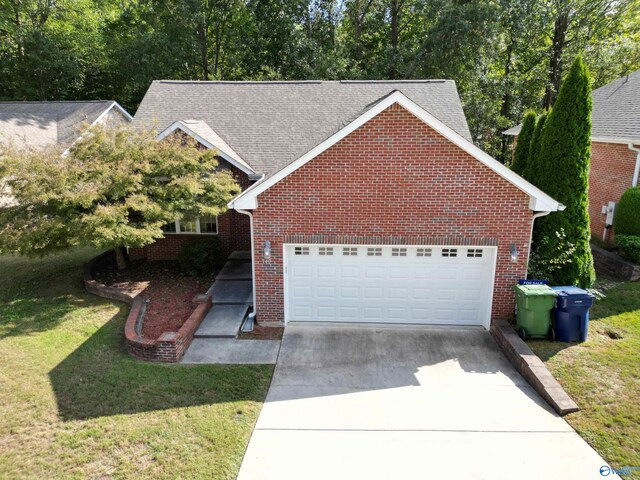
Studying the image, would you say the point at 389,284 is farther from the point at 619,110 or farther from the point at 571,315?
the point at 619,110

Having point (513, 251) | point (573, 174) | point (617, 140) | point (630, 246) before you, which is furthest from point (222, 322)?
point (617, 140)

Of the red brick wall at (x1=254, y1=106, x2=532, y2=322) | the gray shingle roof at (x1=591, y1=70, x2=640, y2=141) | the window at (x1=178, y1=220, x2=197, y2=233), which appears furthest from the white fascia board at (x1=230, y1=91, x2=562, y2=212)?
the gray shingle roof at (x1=591, y1=70, x2=640, y2=141)

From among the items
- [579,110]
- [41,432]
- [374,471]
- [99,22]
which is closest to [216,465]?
[374,471]

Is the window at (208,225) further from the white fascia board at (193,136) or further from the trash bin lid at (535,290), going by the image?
the trash bin lid at (535,290)

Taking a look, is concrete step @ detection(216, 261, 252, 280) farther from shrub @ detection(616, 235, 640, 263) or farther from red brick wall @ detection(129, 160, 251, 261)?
shrub @ detection(616, 235, 640, 263)

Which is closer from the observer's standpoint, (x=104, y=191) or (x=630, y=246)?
(x=104, y=191)

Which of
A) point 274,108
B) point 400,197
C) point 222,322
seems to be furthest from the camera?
point 274,108

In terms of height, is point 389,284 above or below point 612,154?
below

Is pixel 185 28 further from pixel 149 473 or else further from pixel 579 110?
pixel 149 473
